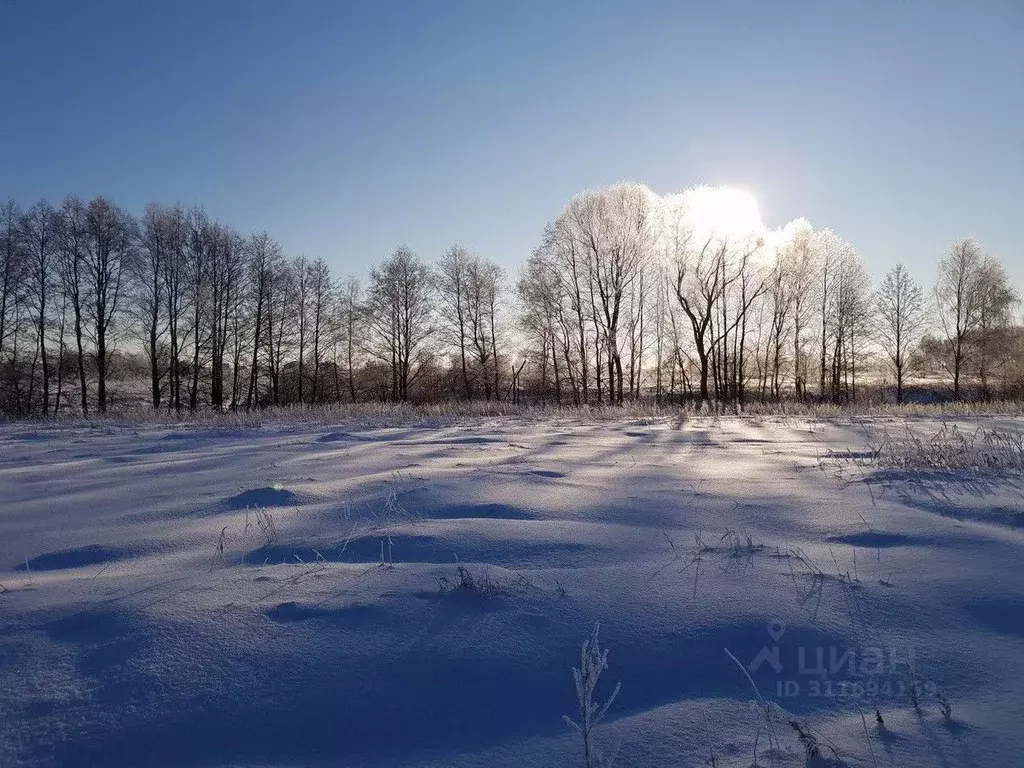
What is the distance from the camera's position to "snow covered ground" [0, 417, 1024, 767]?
1.15 metres

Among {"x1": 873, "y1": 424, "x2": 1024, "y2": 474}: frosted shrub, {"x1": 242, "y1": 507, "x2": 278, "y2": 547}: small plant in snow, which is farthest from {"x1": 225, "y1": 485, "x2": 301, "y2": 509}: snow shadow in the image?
{"x1": 873, "y1": 424, "x2": 1024, "y2": 474}: frosted shrub

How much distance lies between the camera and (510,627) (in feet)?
5.22

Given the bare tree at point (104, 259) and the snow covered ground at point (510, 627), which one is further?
the bare tree at point (104, 259)

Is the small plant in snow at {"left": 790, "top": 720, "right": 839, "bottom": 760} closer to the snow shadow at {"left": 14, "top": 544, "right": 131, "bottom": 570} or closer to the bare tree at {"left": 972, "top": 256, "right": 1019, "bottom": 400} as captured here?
the snow shadow at {"left": 14, "top": 544, "right": 131, "bottom": 570}

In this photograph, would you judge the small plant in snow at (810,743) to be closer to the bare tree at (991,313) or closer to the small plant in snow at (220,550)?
the small plant in snow at (220,550)

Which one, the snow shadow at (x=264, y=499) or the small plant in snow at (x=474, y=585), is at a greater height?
the small plant in snow at (x=474, y=585)

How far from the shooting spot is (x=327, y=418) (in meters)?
12.4

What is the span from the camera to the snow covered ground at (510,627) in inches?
45.4

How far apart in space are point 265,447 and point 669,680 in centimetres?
632

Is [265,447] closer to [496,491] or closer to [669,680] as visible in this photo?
[496,491]

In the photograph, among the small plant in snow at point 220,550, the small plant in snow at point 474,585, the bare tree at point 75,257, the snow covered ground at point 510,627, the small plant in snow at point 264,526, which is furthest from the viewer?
the bare tree at point 75,257

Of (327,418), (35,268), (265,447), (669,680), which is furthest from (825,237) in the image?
(35,268)

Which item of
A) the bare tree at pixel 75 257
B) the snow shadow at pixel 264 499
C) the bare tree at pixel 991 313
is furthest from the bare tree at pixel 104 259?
the bare tree at pixel 991 313

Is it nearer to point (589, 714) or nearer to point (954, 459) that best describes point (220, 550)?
point (589, 714)
